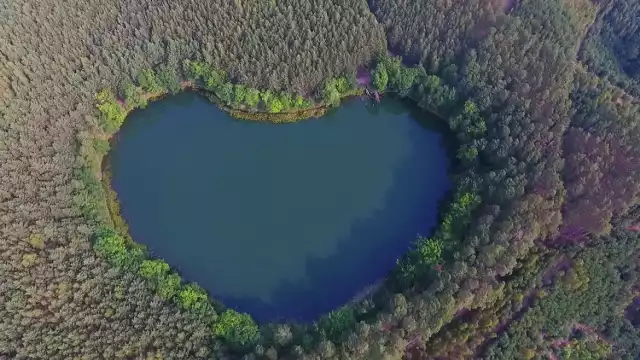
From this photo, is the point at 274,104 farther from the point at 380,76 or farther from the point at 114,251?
the point at 114,251

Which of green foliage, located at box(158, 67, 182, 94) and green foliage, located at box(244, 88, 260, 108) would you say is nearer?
green foliage, located at box(244, 88, 260, 108)

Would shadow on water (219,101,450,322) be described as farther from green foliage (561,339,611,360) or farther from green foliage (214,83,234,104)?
green foliage (214,83,234,104)

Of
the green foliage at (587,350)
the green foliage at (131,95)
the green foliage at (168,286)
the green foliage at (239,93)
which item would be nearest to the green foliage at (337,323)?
the green foliage at (168,286)

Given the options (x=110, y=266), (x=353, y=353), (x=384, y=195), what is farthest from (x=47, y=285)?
(x=384, y=195)

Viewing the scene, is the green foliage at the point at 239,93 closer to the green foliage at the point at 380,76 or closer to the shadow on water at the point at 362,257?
the green foliage at the point at 380,76

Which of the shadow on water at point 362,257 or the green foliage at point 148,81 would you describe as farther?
the green foliage at point 148,81

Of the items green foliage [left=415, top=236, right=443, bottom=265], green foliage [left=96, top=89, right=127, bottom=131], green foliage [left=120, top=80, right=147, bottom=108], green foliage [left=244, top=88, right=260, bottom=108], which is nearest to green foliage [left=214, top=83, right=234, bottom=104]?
green foliage [left=244, top=88, right=260, bottom=108]
